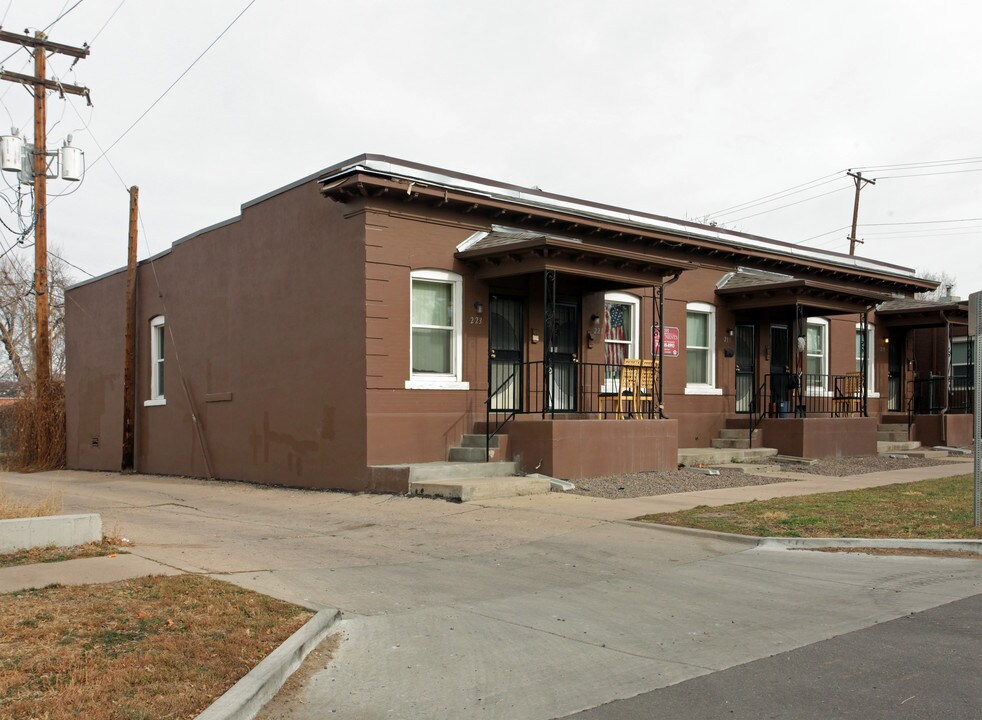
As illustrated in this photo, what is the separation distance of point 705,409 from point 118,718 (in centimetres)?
1696

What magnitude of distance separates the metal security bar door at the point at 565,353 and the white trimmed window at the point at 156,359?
1014cm

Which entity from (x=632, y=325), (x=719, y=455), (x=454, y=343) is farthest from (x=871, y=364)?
(x=454, y=343)

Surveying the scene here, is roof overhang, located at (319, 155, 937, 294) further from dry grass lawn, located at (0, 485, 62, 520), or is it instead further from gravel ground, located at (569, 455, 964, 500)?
dry grass lawn, located at (0, 485, 62, 520)

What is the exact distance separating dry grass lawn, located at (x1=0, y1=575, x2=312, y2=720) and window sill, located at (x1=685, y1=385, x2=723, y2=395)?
13884mm

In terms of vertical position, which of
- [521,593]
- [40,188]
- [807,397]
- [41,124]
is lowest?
[521,593]

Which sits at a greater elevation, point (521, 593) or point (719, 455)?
point (719, 455)

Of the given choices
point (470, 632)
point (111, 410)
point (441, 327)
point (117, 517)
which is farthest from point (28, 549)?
point (111, 410)

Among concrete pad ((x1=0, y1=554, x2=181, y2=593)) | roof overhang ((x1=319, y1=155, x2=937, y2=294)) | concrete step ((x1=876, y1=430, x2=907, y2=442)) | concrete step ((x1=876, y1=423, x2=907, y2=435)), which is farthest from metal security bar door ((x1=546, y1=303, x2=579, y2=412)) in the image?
concrete step ((x1=876, y1=423, x2=907, y2=435))

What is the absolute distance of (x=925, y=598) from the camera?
760 cm

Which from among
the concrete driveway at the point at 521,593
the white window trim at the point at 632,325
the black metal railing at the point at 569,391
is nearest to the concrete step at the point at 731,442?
the black metal railing at the point at 569,391

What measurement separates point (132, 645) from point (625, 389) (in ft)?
41.2

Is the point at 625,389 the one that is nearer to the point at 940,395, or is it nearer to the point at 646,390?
the point at 646,390

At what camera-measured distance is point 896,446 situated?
22484 mm

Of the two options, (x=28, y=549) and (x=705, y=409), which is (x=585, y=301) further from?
→ (x=28, y=549)
